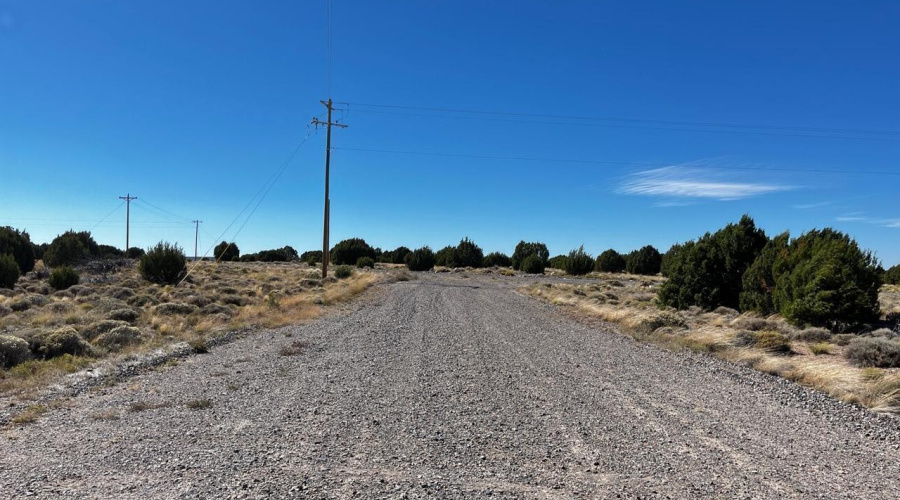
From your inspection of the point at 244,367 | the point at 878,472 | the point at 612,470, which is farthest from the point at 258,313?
the point at 878,472

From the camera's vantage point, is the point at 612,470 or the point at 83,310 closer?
the point at 612,470

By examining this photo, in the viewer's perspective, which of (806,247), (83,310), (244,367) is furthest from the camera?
(806,247)

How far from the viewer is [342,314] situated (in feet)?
61.7

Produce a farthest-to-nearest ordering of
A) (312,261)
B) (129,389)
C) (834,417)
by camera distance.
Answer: (312,261), (129,389), (834,417)

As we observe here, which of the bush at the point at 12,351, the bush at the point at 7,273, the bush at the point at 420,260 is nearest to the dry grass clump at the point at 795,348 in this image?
the bush at the point at 12,351

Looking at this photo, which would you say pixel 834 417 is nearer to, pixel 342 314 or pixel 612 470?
pixel 612 470

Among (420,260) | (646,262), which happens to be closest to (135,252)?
(420,260)

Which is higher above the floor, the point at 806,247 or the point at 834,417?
the point at 806,247

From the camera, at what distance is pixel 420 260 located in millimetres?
74688

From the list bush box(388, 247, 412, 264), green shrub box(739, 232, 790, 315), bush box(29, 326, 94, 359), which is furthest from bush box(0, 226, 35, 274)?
bush box(388, 247, 412, 264)

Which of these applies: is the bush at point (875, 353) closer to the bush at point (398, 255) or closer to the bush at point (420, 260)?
the bush at point (420, 260)

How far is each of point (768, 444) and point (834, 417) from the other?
2.02m

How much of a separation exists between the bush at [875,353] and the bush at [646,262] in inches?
2266

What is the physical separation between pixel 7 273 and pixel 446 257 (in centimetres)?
5532
